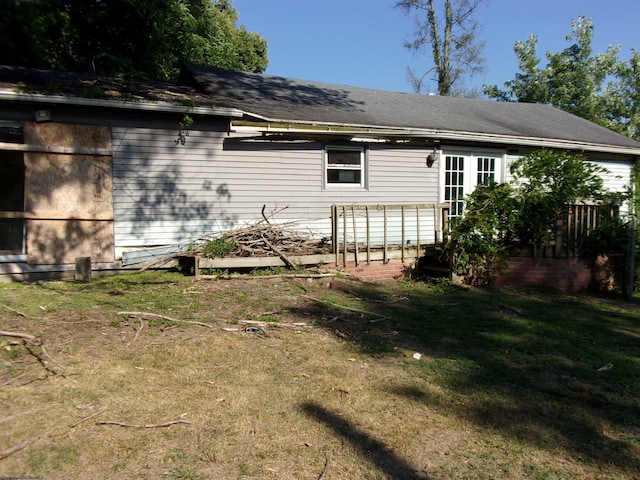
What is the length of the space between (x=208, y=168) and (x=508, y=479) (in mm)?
8014

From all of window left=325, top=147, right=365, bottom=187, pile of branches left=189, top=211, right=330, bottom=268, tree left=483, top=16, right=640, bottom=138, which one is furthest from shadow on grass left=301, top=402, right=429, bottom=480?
tree left=483, top=16, right=640, bottom=138

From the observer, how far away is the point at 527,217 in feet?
30.4

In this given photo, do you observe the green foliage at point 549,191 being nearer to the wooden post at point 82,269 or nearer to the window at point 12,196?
the wooden post at point 82,269

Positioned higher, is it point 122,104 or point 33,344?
point 122,104

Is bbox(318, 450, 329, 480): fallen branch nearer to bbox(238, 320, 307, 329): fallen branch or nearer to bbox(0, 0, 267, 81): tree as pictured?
bbox(238, 320, 307, 329): fallen branch

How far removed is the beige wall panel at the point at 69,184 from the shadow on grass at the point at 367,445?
652cm

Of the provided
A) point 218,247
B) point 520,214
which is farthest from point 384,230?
point 218,247

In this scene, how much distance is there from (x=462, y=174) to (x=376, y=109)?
2824 millimetres

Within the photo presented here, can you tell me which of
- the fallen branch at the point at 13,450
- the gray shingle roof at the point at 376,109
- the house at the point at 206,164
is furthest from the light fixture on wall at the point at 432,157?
the fallen branch at the point at 13,450

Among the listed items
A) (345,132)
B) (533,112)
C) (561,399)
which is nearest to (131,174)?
(345,132)

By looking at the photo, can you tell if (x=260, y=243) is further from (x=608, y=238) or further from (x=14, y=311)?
(x=608, y=238)

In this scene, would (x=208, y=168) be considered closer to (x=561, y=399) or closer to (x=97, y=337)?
(x=97, y=337)

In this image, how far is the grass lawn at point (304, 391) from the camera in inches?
123

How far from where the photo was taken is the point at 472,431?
11.8ft
